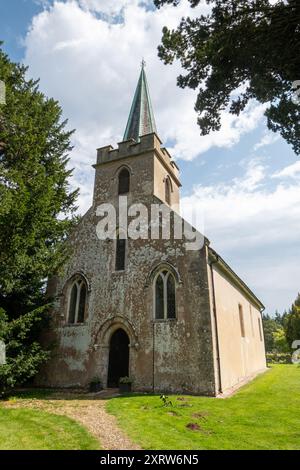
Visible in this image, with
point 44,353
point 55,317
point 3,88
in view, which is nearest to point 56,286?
point 55,317

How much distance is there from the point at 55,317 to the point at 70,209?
19.2ft

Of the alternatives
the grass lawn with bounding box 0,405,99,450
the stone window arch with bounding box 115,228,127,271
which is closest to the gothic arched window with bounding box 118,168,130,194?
the stone window arch with bounding box 115,228,127,271

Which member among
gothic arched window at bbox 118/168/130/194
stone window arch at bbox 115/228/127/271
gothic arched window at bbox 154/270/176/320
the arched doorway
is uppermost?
gothic arched window at bbox 118/168/130/194

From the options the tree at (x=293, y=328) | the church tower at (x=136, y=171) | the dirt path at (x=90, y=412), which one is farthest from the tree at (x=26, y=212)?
the tree at (x=293, y=328)

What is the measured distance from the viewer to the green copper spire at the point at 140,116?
2097 cm

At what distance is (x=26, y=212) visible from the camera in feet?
36.7

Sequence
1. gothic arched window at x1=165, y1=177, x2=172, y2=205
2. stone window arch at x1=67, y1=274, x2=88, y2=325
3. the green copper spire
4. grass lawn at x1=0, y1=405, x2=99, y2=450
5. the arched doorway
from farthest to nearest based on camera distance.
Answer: the green copper spire < gothic arched window at x1=165, y1=177, x2=172, y2=205 < stone window arch at x1=67, y1=274, x2=88, y2=325 < the arched doorway < grass lawn at x1=0, y1=405, x2=99, y2=450

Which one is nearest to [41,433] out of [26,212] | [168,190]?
[26,212]

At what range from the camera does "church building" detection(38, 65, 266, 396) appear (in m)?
12.7

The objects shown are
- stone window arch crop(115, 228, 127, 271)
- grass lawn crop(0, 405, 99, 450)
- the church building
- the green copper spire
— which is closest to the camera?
grass lawn crop(0, 405, 99, 450)

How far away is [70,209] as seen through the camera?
1700 centimetres

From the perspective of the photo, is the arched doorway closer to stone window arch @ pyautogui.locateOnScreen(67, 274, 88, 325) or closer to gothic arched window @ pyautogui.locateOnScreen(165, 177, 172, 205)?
stone window arch @ pyautogui.locateOnScreen(67, 274, 88, 325)

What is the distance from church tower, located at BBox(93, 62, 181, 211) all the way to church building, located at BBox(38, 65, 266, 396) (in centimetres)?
7
